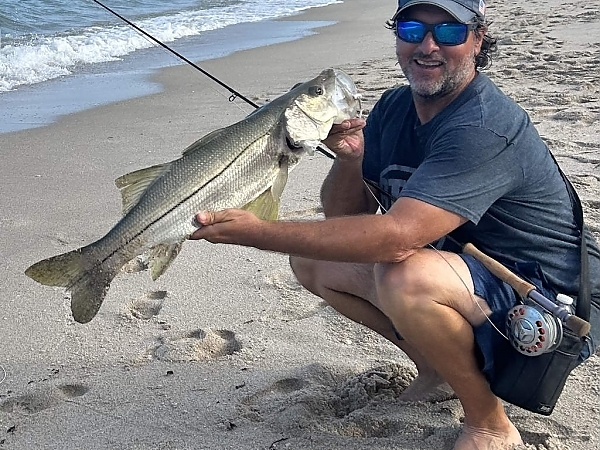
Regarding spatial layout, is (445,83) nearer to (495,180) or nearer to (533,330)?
(495,180)

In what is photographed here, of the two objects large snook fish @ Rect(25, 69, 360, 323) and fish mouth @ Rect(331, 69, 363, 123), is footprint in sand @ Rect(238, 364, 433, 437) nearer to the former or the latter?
large snook fish @ Rect(25, 69, 360, 323)

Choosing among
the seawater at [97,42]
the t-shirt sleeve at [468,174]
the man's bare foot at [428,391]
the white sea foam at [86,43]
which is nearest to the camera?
the t-shirt sleeve at [468,174]

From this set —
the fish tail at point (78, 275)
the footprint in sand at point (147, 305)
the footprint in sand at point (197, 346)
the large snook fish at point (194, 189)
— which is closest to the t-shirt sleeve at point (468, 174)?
the large snook fish at point (194, 189)

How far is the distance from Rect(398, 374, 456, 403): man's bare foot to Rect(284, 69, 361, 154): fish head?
1.08m

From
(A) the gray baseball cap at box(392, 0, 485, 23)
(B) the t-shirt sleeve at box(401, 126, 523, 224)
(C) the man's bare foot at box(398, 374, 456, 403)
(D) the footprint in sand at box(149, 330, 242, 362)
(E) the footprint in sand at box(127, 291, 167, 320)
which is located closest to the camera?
(B) the t-shirt sleeve at box(401, 126, 523, 224)

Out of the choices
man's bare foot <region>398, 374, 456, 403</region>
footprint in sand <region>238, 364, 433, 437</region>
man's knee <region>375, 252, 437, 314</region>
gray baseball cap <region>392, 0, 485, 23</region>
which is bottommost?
footprint in sand <region>238, 364, 433, 437</region>

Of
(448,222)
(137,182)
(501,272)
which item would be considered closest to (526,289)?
(501,272)

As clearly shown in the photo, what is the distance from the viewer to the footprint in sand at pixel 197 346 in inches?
142

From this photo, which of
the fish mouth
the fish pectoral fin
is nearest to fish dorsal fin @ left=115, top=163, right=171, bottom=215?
the fish pectoral fin

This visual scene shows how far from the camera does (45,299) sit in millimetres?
4145

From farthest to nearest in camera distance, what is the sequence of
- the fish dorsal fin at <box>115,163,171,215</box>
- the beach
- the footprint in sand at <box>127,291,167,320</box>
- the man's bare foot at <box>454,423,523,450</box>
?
the footprint in sand at <box>127,291,167,320</box> < the beach < the man's bare foot at <box>454,423,523,450</box> < the fish dorsal fin at <box>115,163,171,215</box>

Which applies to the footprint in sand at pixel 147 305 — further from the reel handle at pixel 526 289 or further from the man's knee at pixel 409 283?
the reel handle at pixel 526 289

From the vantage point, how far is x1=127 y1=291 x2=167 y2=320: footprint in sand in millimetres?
4004

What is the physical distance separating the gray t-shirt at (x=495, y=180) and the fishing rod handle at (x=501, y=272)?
93 mm
